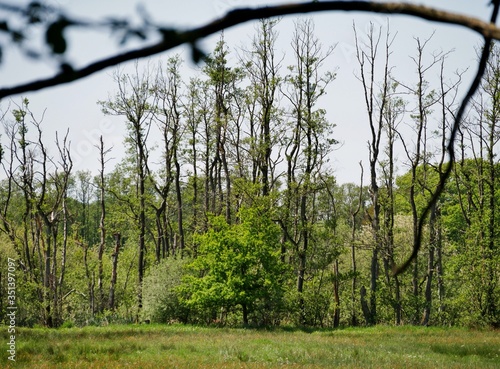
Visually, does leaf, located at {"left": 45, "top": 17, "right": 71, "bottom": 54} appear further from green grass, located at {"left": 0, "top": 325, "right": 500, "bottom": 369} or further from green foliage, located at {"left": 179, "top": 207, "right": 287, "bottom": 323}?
green foliage, located at {"left": 179, "top": 207, "right": 287, "bottom": 323}

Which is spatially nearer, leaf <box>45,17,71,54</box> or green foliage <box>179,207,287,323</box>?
leaf <box>45,17,71,54</box>

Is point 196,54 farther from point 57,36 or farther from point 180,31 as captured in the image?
point 57,36

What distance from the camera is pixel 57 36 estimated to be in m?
1.01

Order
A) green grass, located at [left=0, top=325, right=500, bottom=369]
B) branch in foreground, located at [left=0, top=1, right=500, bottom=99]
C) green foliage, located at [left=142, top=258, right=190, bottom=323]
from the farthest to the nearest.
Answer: green foliage, located at [left=142, top=258, right=190, bottom=323] → green grass, located at [left=0, top=325, right=500, bottom=369] → branch in foreground, located at [left=0, top=1, right=500, bottom=99]

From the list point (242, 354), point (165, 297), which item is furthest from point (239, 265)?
point (242, 354)

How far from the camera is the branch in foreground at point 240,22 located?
0.96 meters

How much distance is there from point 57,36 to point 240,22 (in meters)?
0.36

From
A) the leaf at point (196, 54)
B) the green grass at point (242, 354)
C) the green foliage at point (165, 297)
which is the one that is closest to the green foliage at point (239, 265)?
the green foliage at point (165, 297)

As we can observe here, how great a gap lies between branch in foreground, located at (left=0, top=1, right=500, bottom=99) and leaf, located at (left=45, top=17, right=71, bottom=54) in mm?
51

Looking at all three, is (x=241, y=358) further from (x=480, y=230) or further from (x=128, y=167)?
(x=128, y=167)

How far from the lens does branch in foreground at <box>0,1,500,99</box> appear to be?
0.96 m

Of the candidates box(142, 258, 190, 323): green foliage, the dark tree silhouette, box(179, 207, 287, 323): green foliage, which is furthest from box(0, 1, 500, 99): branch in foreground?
box(142, 258, 190, 323): green foliage

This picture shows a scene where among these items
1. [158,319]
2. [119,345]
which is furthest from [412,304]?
[119,345]

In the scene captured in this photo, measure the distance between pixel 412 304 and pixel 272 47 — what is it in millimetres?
16735
